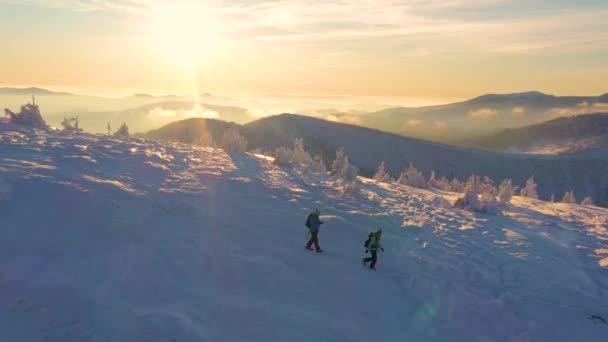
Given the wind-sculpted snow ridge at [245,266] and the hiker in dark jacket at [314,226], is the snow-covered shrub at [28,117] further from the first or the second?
the hiker in dark jacket at [314,226]

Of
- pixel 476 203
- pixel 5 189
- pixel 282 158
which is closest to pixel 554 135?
pixel 476 203

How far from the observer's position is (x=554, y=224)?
15734mm

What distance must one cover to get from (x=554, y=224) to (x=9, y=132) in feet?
67.2

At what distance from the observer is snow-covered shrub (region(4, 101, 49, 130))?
19.3 metres

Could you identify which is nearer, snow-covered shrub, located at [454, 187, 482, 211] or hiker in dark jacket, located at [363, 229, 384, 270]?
hiker in dark jacket, located at [363, 229, 384, 270]

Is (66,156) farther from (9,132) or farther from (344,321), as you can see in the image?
(344,321)

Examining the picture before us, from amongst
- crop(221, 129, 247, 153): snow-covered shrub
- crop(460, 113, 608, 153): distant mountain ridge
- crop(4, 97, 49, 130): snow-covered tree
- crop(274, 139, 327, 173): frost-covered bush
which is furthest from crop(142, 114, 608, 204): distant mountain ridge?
crop(460, 113, 608, 153): distant mountain ridge

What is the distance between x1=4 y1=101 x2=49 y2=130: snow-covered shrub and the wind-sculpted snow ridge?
4994 mm

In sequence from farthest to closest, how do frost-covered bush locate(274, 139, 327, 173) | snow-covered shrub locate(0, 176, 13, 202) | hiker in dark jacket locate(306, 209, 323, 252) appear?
frost-covered bush locate(274, 139, 327, 173) → hiker in dark jacket locate(306, 209, 323, 252) → snow-covered shrub locate(0, 176, 13, 202)

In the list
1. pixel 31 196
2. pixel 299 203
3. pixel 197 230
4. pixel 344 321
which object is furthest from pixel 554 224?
pixel 31 196

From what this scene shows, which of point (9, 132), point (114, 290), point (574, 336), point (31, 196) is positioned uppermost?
point (9, 132)

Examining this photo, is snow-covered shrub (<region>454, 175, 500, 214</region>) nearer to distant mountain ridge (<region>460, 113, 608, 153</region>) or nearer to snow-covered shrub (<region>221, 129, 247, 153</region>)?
snow-covered shrub (<region>221, 129, 247, 153</region>)

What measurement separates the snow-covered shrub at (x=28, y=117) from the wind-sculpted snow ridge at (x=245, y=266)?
16.4 feet

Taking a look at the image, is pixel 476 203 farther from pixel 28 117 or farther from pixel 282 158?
pixel 28 117
